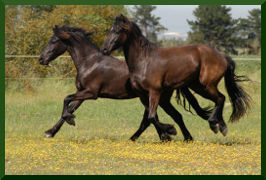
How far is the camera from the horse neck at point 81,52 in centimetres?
941

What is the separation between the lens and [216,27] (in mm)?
41844

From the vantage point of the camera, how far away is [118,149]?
823 cm

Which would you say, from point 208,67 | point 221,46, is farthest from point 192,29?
point 208,67

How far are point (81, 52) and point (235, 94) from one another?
311 centimetres

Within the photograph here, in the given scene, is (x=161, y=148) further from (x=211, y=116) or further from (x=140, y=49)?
(x=140, y=49)

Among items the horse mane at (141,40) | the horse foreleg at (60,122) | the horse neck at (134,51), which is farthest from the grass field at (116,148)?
the horse mane at (141,40)

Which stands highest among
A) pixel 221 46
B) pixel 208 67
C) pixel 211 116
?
pixel 208 67

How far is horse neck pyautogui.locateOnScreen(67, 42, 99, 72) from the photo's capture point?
9.41m

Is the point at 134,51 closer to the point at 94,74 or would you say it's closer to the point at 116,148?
the point at 94,74

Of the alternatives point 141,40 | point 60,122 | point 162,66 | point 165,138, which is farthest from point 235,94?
point 60,122

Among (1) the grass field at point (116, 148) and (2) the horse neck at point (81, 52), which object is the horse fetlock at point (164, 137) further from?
(2) the horse neck at point (81, 52)

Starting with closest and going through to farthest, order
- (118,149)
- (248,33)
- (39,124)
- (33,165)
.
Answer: (33,165) < (118,149) < (39,124) < (248,33)

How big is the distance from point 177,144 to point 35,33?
11.2 m

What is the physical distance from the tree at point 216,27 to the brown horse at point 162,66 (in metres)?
33.0
